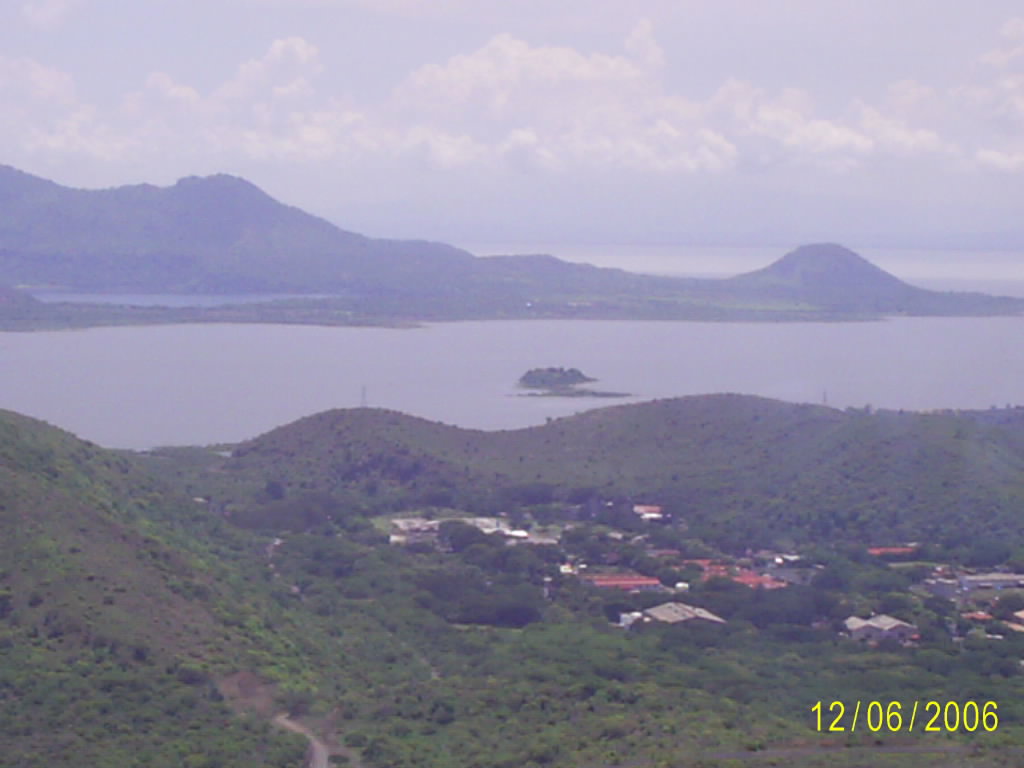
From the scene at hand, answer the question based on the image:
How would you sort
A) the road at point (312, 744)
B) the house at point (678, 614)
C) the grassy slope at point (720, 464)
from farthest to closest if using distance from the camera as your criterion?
1. the grassy slope at point (720, 464)
2. the house at point (678, 614)
3. the road at point (312, 744)

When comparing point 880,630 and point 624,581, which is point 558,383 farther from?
point 880,630

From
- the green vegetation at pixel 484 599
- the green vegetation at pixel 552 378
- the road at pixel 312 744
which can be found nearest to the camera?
the road at pixel 312 744

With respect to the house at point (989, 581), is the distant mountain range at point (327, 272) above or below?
above

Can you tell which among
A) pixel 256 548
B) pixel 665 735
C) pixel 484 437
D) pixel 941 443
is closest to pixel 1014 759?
pixel 665 735

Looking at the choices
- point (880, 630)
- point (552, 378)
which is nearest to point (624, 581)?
point (880, 630)

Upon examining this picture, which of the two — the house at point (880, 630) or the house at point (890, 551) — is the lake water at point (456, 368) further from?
the house at point (880, 630)
